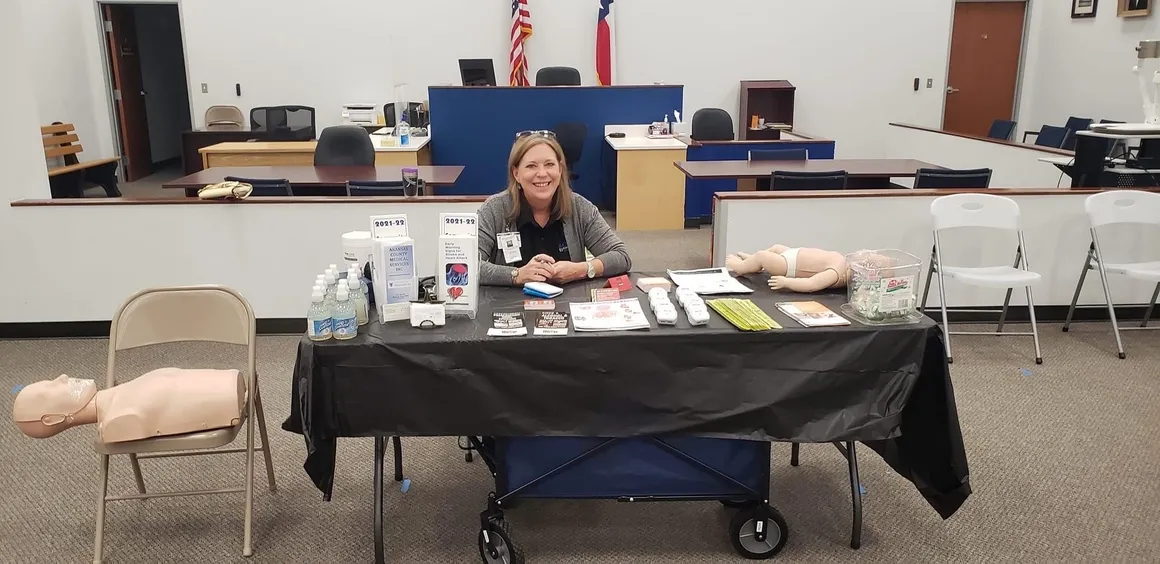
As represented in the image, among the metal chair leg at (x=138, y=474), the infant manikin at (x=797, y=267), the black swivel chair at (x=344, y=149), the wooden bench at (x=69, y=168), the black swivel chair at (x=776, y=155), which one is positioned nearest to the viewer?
the infant manikin at (x=797, y=267)

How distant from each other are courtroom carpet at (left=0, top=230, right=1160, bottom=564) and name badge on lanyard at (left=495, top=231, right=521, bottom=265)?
798 millimetres

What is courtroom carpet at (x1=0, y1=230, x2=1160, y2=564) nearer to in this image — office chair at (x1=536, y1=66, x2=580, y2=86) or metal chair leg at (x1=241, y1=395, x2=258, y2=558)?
metal chair leg at (x1=241, y1=395, x2=258, y2=558)

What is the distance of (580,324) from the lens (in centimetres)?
217

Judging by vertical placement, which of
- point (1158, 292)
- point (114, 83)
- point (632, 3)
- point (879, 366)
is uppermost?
point (632, 3)

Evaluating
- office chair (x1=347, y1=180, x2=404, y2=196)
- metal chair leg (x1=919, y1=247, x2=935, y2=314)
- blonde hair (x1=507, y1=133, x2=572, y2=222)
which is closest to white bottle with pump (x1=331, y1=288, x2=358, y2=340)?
blonde hair (x1=507, y1=133, x2=572, y2=222)

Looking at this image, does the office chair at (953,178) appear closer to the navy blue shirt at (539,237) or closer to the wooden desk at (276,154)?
the navy blue shirt at (539,237)

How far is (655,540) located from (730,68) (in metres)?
7.69

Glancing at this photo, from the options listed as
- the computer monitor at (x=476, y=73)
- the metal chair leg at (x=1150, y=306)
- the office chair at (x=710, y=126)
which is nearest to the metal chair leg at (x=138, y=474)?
the metal chair leg at (x=1150, y=306)

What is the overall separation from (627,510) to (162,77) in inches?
414

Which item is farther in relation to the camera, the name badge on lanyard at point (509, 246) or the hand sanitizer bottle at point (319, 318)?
the name badge on lanyard at point (509, 246)

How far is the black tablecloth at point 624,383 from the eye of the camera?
211 cm

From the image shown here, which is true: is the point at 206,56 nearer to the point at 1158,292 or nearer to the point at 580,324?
the point at 580,324

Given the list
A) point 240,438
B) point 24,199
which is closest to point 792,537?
point 240,438

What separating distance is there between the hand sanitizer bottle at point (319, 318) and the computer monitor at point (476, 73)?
600cm
